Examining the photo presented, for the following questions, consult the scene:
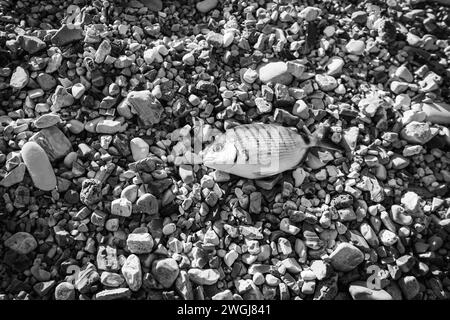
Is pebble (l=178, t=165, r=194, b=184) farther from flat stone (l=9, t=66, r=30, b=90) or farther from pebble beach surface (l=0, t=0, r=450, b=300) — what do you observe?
flat stone (l=9, t=66, r=30, b=90)

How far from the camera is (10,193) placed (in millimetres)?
2199

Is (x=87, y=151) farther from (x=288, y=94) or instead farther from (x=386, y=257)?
(x=386, y=257)

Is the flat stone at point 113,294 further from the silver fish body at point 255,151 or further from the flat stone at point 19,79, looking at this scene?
the flat stone at point 19,79

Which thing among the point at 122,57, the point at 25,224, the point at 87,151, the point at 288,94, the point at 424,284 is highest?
the point at 122,57

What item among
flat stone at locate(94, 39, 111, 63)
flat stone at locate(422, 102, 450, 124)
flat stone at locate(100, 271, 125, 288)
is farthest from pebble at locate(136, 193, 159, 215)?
flat stone at locate(422, 102, 450, 124)

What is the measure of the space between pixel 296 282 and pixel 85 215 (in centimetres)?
132

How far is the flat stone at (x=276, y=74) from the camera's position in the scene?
2.62 meters

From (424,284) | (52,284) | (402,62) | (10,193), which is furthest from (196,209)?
(402,62)

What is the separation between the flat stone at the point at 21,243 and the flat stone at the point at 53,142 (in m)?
0.48

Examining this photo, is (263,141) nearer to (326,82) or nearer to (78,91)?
(326,82)

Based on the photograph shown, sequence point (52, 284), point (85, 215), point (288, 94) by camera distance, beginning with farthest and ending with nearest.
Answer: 1. point (288, 94)
2. point (85, 215)
3. point (52, 284)

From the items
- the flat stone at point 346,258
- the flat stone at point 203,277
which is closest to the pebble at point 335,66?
the flat stone at point 346,258

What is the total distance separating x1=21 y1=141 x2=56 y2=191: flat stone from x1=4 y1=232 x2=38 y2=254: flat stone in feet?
0.96

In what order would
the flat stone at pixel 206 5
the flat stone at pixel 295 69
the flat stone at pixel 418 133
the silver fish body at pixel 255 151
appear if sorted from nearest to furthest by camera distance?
the silver fish body at pixel 255 151
the flat stone at pixel 418 133
the flat stone at pixel 295 69
the flat stone at pixel 206 5
